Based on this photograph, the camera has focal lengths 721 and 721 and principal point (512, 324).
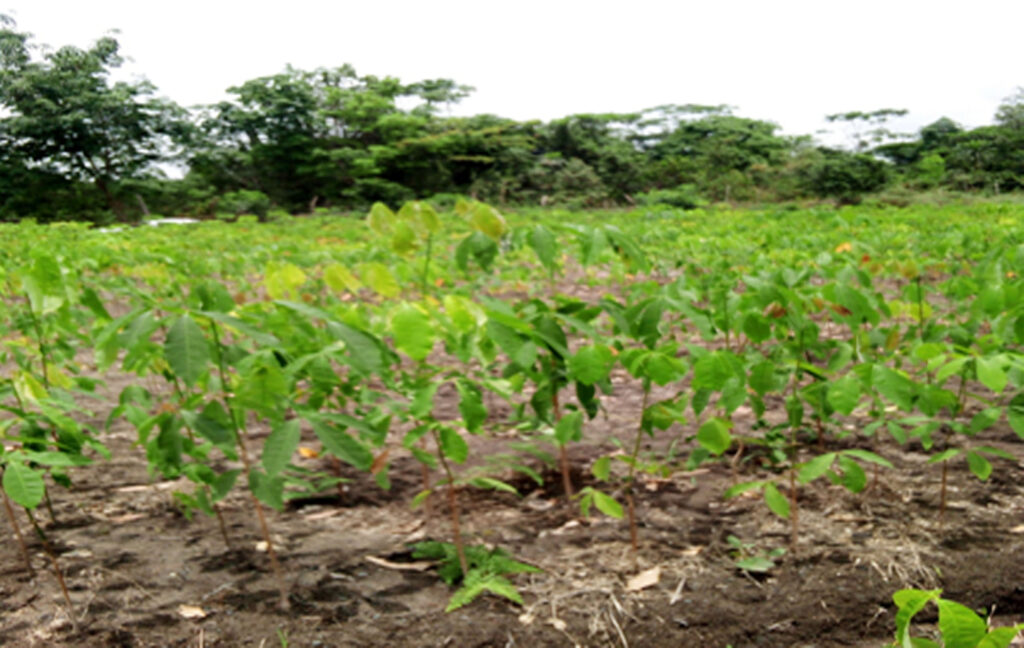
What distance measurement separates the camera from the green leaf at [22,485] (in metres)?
1.10

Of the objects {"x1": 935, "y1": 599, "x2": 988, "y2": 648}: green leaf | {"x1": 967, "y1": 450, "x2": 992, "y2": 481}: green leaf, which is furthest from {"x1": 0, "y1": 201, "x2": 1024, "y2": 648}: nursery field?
{"x1": 935, "y1": 599, "x2": 988, "y2": 648}: green leaf

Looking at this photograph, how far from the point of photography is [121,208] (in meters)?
21.8

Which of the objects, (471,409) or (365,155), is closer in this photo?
(471,409)

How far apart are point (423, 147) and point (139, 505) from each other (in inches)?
884

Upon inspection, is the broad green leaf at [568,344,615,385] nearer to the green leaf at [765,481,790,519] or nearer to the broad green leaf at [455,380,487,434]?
the broad green leaf at [455,380,487,434]

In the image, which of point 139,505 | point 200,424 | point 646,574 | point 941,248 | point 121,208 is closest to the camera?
point 200,424

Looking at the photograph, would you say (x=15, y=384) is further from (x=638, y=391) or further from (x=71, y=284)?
(x=638, y=391)

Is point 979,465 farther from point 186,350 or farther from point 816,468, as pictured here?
point 186,350

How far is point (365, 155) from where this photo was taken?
2320 cm

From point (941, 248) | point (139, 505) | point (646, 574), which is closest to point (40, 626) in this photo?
point (139, 505)

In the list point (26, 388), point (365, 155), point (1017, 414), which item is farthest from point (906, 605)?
point (365, 155)

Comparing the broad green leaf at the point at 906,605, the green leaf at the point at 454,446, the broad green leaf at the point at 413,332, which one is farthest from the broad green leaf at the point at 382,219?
the broad green leaf at the point at 906,605

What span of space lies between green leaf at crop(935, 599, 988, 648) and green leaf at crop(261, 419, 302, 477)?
2.74ft

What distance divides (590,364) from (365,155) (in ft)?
75.7
